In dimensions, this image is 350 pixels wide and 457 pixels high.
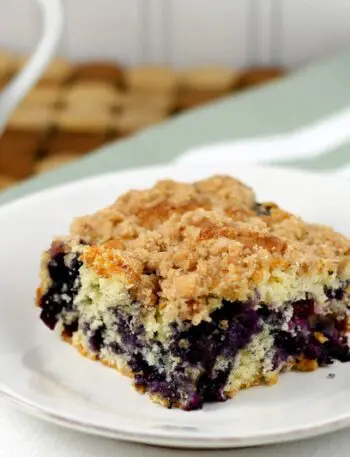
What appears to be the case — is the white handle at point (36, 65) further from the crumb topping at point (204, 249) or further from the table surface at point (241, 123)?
the crumb topping at point (204, 249)

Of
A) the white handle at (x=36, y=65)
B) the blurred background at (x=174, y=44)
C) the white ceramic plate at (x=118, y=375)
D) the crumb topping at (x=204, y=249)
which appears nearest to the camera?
the white ceramic plate at (x=118, y=375)

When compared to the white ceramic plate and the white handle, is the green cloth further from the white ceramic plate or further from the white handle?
the white ceramic plate

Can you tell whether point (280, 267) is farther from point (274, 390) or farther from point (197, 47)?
point (197, 47)

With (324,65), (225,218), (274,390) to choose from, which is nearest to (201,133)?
(324,65)

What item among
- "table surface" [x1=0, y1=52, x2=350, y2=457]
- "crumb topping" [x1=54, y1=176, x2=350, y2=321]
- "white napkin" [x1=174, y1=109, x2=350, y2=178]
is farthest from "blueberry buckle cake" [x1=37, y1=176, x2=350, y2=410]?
"white napkin" [x1=174, y1=109, x2=350, y2=178]

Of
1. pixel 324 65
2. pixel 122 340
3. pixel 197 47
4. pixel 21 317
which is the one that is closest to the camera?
pixel 122 340

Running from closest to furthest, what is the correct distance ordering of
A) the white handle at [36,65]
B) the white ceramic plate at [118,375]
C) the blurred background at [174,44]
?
the white ceramic plate at [118,375] → the white handle at [36,65] → the blurred background at [174,44]

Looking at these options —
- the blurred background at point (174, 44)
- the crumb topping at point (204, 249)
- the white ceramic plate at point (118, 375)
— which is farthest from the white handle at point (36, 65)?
the blurred background at point (174, 44)
